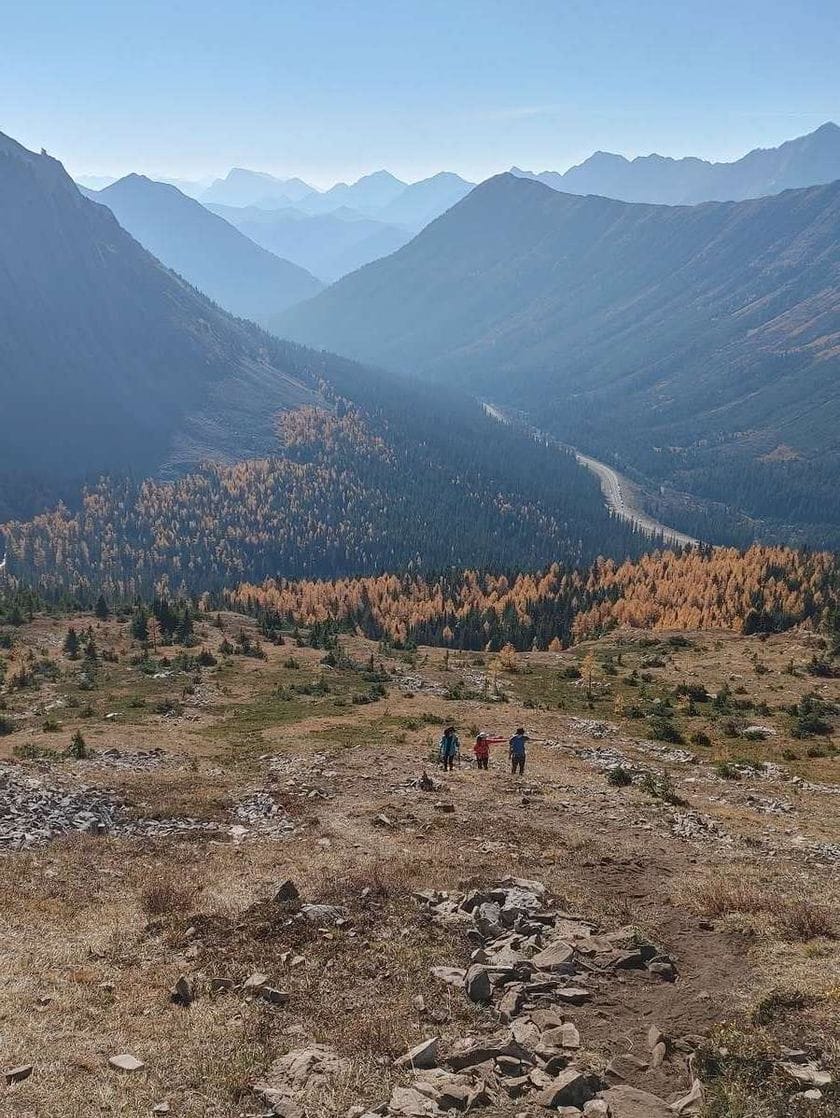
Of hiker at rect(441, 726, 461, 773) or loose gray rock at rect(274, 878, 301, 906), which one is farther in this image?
hiker at rect(441, 726, 461, 773)

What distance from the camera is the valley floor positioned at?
16.2 m

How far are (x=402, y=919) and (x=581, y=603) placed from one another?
147525mm

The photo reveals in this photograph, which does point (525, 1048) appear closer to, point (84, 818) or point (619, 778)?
point (84, 818)

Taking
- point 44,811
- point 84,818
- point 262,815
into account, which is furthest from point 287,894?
point 44,811

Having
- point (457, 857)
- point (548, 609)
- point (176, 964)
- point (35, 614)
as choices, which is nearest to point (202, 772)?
point (457, 857)

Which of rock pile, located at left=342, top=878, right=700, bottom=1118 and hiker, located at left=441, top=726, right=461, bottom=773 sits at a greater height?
rock pile, located at left=342, top=878, right=700, bottom=1118

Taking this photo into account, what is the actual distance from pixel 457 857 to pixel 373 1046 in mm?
13590

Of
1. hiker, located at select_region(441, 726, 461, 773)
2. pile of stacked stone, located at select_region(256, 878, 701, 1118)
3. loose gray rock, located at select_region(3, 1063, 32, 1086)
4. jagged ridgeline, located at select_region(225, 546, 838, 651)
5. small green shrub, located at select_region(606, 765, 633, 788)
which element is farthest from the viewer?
jagged ridgeline, located at select_region(225, 546, 838, 651)

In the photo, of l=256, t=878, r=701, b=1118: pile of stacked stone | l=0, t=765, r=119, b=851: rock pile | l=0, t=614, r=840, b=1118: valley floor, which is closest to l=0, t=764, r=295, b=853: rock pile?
l=0, t=765, r=119, b=851: rock pile

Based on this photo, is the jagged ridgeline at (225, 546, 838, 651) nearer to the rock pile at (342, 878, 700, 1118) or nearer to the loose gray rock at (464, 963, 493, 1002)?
the rock pile at (342, 878, 700, 1118)

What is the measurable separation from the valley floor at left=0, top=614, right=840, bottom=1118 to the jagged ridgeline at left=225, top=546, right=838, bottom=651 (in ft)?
234

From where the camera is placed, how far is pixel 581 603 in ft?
549

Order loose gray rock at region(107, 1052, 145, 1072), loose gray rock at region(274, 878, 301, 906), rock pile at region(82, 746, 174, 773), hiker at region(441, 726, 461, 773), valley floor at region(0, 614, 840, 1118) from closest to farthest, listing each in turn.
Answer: valley floor at region(0, 614, 840, 1118), loose gray rock at region(107, 1052, 145, 1072), loose gray rock at region(274, 878, 301, 906), hiker at region(441, 726, 461, 773), rock pile at region(82, 746, 174, 773)

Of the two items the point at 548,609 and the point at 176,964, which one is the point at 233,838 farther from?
the point at 548,609
